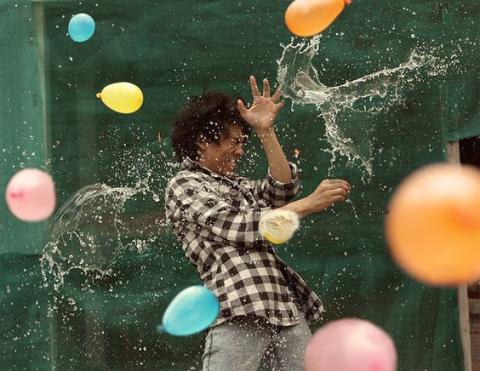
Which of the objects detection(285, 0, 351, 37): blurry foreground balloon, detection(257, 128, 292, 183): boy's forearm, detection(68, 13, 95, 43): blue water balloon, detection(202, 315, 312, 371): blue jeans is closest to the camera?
detection(202, 315, 312, 371): blue jeans

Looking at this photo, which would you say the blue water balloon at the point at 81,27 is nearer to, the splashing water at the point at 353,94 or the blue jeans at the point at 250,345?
the splashing water at the point at 353,94

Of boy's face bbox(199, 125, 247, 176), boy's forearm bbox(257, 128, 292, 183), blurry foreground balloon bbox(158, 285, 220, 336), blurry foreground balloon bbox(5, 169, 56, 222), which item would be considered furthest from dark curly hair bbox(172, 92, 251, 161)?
blurry foreground balloon bbox(5, 169, 56, 222)

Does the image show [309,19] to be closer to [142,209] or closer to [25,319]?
[142,209]

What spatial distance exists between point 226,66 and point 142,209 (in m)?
0.82

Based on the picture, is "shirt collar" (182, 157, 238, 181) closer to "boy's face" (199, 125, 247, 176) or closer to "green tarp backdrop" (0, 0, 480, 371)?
"boy's face" (199, 125, 247, 176)

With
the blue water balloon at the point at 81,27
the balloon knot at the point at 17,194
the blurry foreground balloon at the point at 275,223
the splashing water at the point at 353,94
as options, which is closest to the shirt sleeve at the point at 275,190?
the blurry foreground balloon at the point at 275,223

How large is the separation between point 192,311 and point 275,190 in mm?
619

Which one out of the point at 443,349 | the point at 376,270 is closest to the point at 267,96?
the point at 376,270

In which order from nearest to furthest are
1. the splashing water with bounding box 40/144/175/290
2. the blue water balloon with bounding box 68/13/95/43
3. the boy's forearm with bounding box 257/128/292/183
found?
the boy's forearm with bounding box 257/128/292/183
the blue water balloon with bounding box 68/13/95/43
the splashing water with bounding box 40/144/175/290

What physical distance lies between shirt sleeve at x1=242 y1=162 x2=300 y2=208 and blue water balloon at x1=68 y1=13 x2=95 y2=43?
4.59ft

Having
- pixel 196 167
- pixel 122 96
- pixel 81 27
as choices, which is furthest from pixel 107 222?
pixel 196 167

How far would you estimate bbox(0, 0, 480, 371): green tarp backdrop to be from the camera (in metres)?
4.40

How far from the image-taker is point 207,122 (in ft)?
11.2

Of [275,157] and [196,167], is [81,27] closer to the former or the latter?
[196,167]
